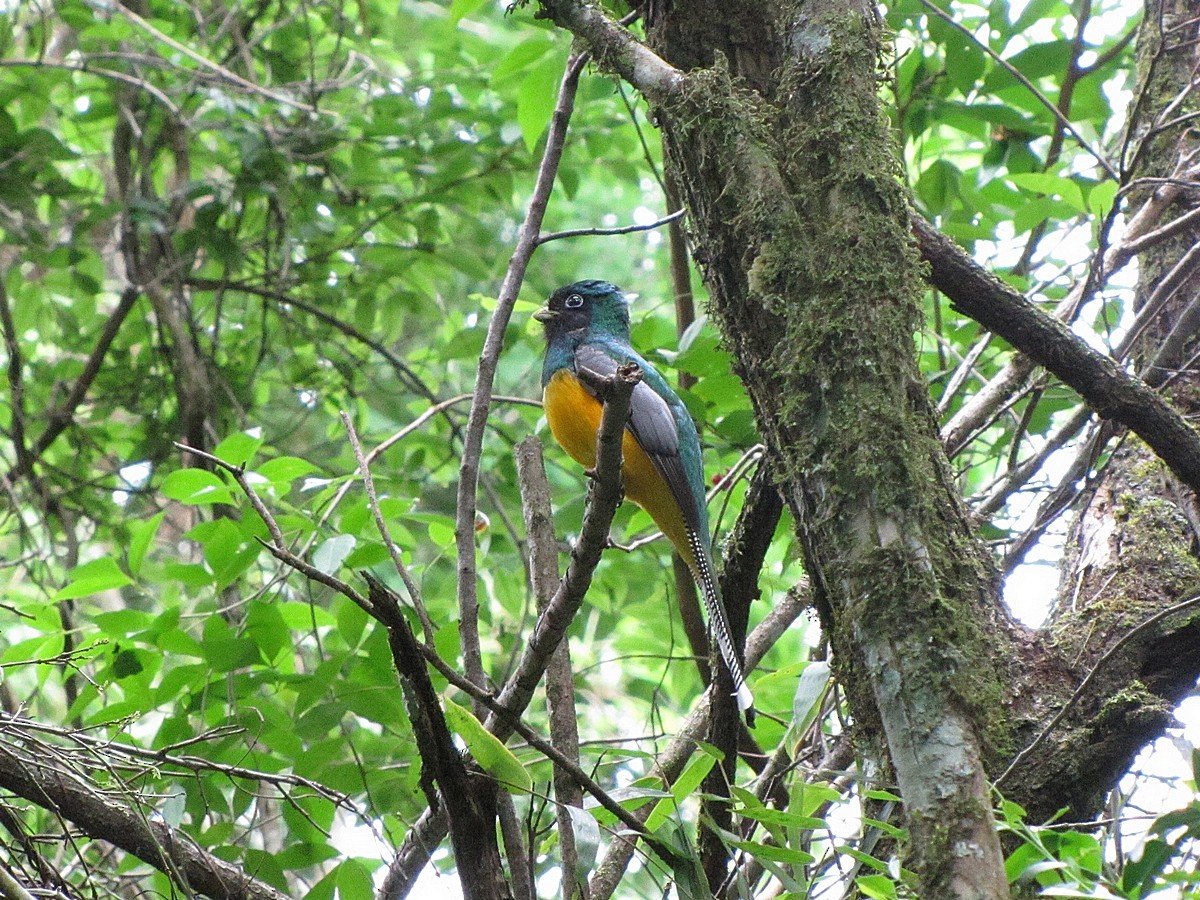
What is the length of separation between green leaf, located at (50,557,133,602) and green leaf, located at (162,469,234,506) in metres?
0.24

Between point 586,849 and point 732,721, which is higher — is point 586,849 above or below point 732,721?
below

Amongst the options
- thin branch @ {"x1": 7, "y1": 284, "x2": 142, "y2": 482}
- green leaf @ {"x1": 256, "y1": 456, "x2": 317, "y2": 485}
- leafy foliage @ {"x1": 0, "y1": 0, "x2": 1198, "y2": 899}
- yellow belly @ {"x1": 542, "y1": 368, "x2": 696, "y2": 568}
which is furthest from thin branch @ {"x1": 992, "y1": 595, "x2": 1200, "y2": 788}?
thin branch @ {"x1": 7, "y1": 284, "x2": 142, "y2": 482}

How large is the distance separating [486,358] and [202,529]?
894 millimetres

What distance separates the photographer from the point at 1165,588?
7.94 feet

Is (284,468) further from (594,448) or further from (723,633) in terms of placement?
(594,448)

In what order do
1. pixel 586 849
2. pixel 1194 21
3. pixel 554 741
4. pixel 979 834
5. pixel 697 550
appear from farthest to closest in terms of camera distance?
pixel 697 550
pixel 1194 21
pixel 554 741
pixel 586 849
pixel 979 834

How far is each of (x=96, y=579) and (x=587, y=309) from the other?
2.31 metres

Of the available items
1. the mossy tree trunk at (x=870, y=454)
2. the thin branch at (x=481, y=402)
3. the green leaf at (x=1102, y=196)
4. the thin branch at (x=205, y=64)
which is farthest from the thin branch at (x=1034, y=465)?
the thin branch at (x=205, y=64)

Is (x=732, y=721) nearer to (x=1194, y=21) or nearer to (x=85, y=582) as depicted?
(x=85, y=582)

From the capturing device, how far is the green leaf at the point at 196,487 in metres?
2.78

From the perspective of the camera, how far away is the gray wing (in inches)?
154

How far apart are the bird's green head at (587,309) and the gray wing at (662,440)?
70 cm

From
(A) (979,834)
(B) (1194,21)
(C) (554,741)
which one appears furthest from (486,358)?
(B) (1194,21)

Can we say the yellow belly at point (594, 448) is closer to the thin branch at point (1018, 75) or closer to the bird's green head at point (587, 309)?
the bird's green head at point (587, 309)
